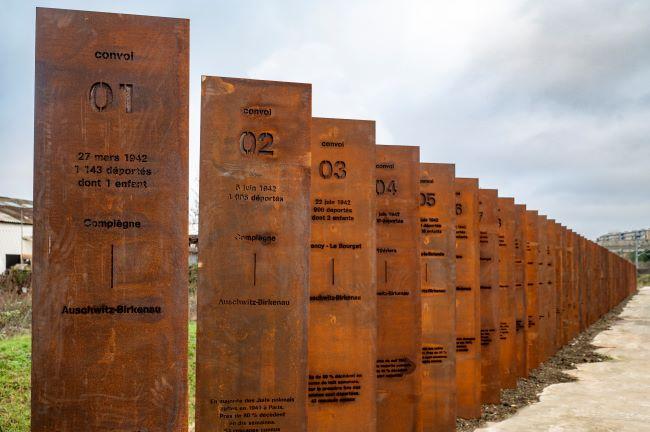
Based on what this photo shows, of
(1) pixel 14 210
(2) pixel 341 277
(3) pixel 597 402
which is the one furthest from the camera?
(1) pixel 14 210

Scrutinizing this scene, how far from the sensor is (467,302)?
6.88 meters

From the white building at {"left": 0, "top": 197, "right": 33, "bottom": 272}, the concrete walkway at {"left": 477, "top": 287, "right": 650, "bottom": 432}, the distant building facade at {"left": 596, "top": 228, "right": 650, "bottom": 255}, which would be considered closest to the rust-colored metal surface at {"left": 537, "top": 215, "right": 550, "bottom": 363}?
the concrete walkway at {"left": 477, "top": 287, "right": 650, "bottom": 432}

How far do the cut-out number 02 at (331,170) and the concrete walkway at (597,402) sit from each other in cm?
370

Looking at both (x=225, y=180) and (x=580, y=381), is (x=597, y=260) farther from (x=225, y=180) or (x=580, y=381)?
(x=225, y=180)

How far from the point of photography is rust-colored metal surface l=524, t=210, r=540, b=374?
1038 centimetres

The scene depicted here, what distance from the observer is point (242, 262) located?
3.79m

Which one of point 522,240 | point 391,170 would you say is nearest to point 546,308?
A: point 522,240

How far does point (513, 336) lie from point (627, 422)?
1.94 metres

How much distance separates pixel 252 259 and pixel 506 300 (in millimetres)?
5733

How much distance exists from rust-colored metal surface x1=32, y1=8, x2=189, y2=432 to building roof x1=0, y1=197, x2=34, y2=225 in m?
22.5

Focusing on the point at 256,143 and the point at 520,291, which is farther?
the point at 520,291

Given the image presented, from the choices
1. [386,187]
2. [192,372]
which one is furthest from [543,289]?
[386,187]

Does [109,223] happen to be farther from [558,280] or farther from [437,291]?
[558,280]

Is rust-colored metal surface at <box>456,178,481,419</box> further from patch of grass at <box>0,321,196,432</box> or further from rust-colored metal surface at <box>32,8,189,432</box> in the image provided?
rust-colored metal surface at <box>32,8,189,432</box>
